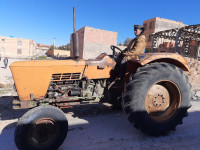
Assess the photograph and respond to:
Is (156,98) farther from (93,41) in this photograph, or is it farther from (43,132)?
(93,41)

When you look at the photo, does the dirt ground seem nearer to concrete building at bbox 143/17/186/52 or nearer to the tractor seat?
the tractor seat

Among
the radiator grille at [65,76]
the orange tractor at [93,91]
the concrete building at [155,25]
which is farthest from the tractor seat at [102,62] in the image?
the concrete building at [155,25]

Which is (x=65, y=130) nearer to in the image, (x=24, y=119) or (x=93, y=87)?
(x=24, y=119)

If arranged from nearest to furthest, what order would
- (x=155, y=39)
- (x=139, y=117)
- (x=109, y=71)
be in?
(x=139, y=117) < (x=109, y=71) < (x=155, y=39)

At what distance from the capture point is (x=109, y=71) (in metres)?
3.27

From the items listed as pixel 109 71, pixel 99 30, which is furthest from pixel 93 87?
pixel 99 30

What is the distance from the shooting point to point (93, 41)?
30.3 m

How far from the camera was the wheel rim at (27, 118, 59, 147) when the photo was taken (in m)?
2.25

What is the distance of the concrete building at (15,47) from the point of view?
44.1 m

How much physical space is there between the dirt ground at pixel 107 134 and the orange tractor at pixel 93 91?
0.24m

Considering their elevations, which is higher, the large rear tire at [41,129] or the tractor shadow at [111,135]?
the large rear tire at [41,129]

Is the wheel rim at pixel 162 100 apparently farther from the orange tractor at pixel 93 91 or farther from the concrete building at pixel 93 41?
the concrete building at pixel 93 41

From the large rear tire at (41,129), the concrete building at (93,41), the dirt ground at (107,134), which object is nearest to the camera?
the large rear tire at (41,129)

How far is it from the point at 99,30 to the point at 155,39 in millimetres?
15825
